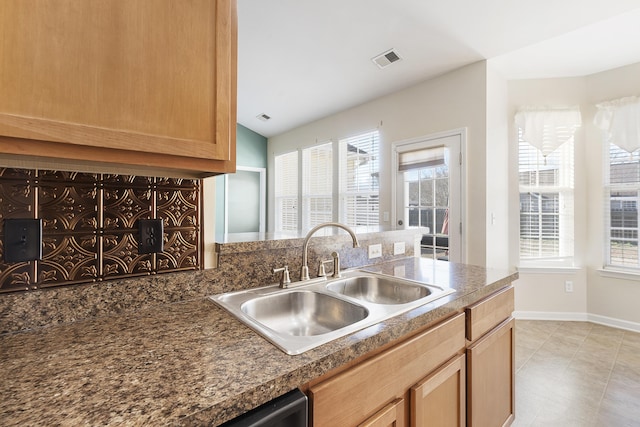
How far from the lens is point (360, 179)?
441 cm

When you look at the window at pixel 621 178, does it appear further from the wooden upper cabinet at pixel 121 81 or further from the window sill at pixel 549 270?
the wooden upper cabinet at pixel 121 81

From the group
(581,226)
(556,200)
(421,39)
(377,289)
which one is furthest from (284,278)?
(581,226)

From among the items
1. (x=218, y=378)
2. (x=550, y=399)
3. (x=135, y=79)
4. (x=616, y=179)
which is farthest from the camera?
(x=616, y=179)

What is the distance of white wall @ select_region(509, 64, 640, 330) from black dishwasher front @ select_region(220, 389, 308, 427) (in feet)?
11.9

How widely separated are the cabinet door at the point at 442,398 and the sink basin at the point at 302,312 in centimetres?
33

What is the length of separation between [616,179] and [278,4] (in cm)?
384

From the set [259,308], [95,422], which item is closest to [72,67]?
[95,422]

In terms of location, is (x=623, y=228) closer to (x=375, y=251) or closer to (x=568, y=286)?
(x=568, y=286)

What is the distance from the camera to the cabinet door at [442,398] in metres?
0.98

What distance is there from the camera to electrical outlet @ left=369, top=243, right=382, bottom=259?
1805 millimetres

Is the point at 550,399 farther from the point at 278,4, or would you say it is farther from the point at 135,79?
the point at 278,4

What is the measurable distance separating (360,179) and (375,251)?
2.69 metres

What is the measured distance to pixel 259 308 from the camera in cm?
117

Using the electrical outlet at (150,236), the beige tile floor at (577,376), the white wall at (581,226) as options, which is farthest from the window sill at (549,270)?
the electrical outlet at (150,236)
